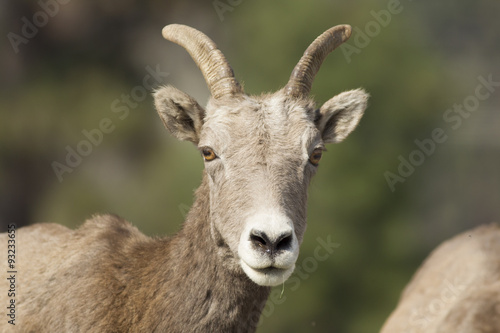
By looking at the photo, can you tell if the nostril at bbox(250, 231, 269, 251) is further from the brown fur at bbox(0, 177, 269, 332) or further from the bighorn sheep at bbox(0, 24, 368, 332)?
the brown fur at bbox(0, 177, 269, 332)

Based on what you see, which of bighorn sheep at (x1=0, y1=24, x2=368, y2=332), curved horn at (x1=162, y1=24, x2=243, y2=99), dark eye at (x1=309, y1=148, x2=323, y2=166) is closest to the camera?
bighorn sheep at (x1=0, y1=24, x2=368, y2=332)

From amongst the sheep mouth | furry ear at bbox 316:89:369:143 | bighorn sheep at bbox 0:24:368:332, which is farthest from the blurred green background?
the sheep mouth

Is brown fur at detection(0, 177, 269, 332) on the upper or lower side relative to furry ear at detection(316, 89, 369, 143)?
lower

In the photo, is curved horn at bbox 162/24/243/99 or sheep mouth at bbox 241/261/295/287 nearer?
sheep mouth at bbox 241/261/295/287

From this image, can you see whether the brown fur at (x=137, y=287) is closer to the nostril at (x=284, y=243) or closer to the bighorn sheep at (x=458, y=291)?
the nostril at (x=284, y=243)

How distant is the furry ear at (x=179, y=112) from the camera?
26.1 ft

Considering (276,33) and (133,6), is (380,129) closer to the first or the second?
(276,33)

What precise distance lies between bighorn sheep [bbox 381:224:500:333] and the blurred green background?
1656 cm

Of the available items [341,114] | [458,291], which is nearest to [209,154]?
[341,114]

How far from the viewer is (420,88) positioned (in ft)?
108

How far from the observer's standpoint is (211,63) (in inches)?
317

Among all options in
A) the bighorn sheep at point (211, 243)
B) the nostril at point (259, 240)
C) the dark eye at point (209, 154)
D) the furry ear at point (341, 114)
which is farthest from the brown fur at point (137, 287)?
the furry ear at point (341, 114)

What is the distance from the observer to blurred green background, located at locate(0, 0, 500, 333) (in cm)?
2912

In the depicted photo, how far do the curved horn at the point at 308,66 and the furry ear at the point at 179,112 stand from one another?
1.00 metres
